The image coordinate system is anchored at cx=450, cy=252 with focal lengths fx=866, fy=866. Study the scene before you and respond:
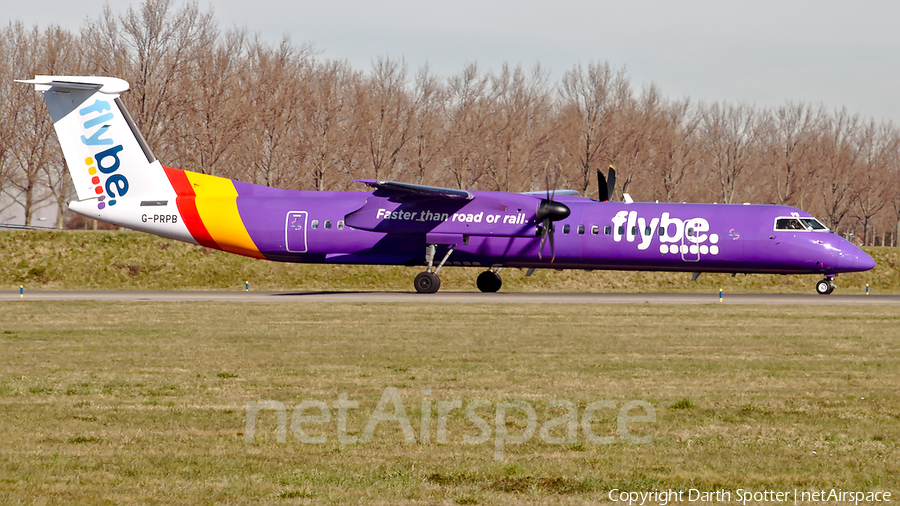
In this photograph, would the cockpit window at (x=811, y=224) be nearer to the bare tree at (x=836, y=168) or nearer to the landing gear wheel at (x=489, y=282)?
the landing gear wheel at (x=489, y=282)

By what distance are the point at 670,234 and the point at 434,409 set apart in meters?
24.0

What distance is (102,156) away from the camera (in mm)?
35594

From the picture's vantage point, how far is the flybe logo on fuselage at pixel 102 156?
35344 millimetres

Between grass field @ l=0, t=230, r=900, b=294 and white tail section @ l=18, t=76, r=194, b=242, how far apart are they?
8264 mm

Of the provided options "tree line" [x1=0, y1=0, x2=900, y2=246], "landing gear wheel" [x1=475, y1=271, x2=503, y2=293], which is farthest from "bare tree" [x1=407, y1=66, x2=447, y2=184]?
"landing gear wheel" [x1=475, y1=271, x2=503, y2=293]

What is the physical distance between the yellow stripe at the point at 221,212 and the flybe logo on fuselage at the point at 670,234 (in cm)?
1508

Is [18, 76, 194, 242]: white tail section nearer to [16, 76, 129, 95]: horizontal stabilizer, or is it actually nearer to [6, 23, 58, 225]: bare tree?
[16, 76, 129, 95]: horizontal stabilizer

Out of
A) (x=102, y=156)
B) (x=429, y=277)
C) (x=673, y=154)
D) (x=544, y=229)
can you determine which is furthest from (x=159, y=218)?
(x=673, y=154)

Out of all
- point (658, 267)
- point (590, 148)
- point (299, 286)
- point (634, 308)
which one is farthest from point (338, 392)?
point (590, 148)

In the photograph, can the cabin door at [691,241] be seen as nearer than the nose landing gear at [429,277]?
Yes

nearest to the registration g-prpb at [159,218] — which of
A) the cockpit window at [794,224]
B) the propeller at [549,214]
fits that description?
the propeller at [549,214]

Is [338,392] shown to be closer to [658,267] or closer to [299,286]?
[658,267]

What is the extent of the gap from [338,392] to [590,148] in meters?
61.6

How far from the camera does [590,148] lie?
2813 inches
